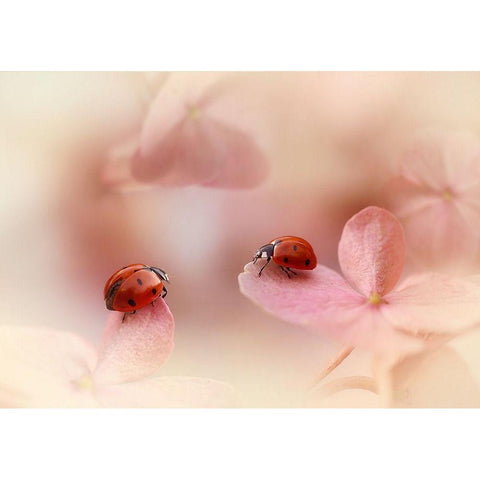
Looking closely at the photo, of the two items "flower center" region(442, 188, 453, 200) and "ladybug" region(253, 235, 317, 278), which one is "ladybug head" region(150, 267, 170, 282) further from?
"flower center" region(442, 188, 453, 200)

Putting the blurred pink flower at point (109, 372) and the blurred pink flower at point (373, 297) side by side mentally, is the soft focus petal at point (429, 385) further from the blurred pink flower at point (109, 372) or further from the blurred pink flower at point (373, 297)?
the blurred pink flower at point (109, 372)

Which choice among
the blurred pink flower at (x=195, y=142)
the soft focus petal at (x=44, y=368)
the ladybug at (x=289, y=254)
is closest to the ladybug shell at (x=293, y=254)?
the ladybug at (x=289, y=254)

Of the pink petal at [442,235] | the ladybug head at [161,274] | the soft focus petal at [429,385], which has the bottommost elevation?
the soft focus petal at [429,385]

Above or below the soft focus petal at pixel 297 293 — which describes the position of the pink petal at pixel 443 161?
above

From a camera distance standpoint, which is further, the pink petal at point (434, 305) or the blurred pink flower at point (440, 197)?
the blurred pink flower at point (440, 197)
